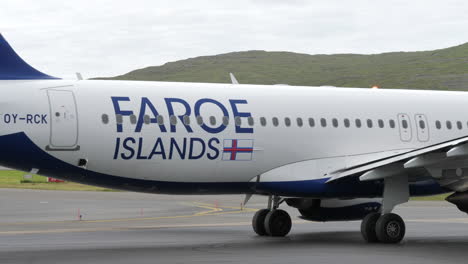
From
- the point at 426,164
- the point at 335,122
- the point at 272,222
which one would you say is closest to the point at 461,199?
the point at 426,164

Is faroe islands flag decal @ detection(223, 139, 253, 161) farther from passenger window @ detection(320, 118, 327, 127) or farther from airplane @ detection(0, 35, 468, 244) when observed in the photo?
passenger window @ detection(320, 118, 327, 127)

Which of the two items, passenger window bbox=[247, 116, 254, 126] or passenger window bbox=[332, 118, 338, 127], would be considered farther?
passenger window bbox=[332, 118, 338, 127]

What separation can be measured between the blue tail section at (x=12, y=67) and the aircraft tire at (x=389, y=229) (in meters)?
8.97

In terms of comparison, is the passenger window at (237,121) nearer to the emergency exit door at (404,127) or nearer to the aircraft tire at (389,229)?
the aircraft tire at (389,229)

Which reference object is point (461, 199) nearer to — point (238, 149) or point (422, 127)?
point (422, 127)

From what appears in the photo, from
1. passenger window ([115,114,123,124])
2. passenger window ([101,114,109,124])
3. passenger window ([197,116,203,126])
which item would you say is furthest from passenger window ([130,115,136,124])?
passenger window ([197,116,203,126])

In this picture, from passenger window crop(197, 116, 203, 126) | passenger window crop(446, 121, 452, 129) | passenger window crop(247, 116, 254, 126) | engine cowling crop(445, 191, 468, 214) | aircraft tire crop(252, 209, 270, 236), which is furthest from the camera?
passenger window crop(446, 121, 452, 129)

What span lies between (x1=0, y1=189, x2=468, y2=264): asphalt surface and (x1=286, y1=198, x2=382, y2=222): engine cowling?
63 centimetres

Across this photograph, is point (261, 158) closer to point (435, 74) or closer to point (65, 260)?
point (65, 260)

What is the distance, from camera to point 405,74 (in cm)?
19762

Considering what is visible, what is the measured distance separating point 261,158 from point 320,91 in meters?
3.00

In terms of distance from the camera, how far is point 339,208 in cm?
2405

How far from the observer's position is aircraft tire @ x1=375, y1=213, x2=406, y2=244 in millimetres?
21500

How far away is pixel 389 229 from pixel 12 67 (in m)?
9.83
